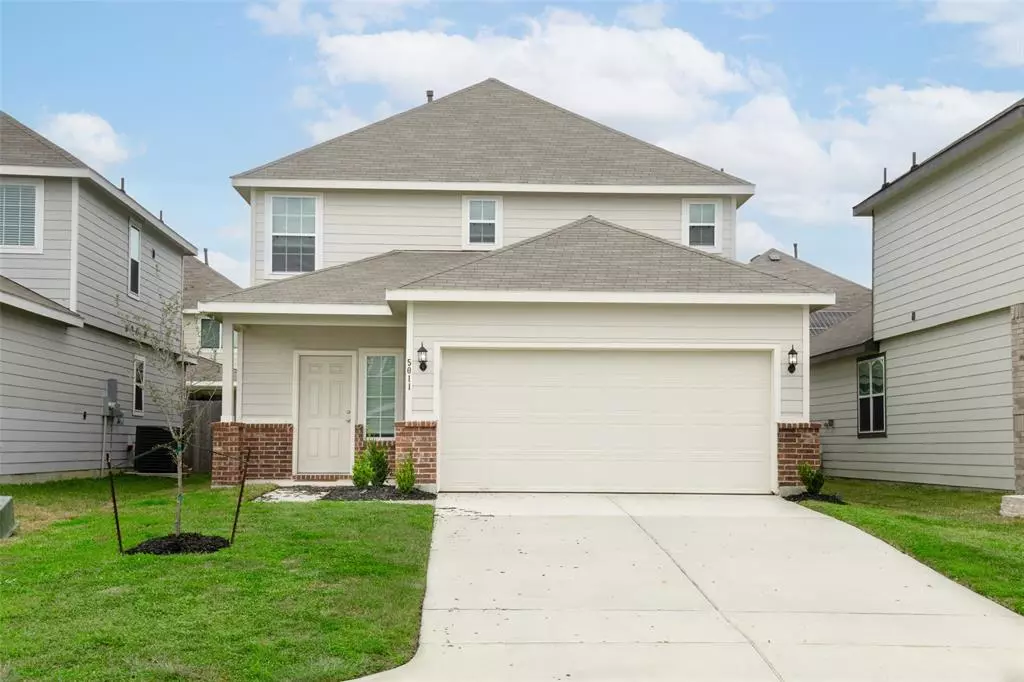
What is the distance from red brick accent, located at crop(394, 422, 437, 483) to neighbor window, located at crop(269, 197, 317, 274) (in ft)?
18.7

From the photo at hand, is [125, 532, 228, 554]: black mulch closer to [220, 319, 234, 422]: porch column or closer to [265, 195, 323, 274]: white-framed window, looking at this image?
[220, 319, 234, 422]: porch column

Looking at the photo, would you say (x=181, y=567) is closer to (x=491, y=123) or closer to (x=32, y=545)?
(x=32, y=545)

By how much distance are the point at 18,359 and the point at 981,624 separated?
14.5m

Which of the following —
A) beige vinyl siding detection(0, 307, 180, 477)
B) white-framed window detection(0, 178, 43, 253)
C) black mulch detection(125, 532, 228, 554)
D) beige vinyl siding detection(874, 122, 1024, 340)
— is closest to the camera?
black mulch detection(125, 532, 228, 554)

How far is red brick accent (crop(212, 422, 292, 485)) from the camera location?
15688 mm

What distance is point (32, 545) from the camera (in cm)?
956

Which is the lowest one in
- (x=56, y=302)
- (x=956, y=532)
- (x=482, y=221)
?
(x=956, y=532)

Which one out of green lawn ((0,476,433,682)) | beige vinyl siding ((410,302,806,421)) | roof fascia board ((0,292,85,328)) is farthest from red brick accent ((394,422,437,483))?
roof fascia board ((0,292,85,328))

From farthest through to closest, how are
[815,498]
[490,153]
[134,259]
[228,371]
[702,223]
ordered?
[134,259] → [490,153] → [702,223] → [228,371] → [815,498]

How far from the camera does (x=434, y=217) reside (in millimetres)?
18750

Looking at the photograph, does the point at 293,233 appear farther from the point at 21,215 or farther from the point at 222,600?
the point at 222,600

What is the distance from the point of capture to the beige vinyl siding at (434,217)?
18469mm

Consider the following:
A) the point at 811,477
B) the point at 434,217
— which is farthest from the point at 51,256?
the point at 811,477

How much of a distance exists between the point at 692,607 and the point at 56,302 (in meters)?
13.9
